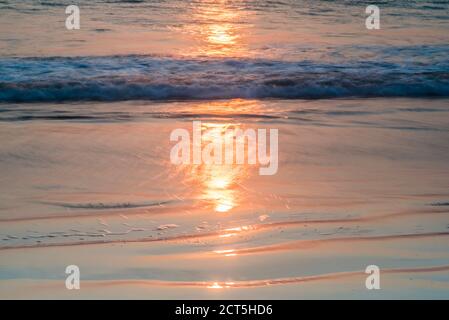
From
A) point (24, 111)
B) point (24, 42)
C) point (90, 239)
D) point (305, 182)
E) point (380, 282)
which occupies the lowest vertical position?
point (380, 282)

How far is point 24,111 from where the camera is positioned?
8.49 metres

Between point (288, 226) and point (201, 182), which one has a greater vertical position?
point (201, 182)

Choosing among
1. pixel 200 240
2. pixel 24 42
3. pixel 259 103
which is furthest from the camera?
pixel 24 42

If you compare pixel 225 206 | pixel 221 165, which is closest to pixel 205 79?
pixel 221 165

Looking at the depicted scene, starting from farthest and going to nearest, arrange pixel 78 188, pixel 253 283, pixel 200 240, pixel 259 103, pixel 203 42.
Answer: pixel 203 42 → pixel 259 103 → pixel 78 188 → pixel 200 240 → pixel 253 283

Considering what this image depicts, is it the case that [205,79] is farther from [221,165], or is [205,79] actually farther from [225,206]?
[225,206]

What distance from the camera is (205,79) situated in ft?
33.2

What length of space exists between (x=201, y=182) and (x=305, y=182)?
2.45ft

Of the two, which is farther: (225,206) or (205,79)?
(205,79)

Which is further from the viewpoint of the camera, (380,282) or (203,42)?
(203,42)

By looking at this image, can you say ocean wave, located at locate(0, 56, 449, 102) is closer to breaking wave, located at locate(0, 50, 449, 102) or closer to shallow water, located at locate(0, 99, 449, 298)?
breaking wave, located at locate(0, 50, 449, 102)

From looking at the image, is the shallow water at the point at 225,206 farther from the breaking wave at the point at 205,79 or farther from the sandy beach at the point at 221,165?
the breaking wave at the point at 205,79

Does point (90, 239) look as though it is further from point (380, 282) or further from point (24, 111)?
point (24, 111)

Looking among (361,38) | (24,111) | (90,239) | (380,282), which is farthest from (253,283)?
(361,38)
